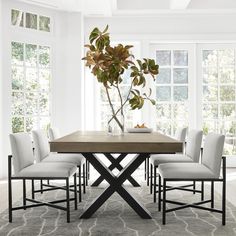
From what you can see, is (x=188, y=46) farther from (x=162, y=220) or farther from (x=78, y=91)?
(x=162, y=220)

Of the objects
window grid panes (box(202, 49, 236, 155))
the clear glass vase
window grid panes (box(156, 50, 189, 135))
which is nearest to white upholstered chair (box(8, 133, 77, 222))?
the clear glass vase

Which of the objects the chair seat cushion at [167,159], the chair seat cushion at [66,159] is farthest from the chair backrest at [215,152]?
the chair seat cushion at [66,159]

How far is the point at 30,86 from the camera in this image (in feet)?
20.8

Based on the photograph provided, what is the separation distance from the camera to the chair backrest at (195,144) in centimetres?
402

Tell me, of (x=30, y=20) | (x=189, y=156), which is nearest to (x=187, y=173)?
(x=189, y=156)

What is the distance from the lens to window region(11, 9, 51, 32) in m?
6.10

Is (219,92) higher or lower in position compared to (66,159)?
higher

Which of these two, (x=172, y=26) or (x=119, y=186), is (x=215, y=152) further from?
(x=172, y=26)

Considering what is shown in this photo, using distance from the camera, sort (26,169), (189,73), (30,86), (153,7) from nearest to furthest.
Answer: (26,169) → (30,86) → (153,7) → (189,73)

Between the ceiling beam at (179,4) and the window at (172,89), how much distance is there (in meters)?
0.76

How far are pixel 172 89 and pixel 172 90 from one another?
18mm

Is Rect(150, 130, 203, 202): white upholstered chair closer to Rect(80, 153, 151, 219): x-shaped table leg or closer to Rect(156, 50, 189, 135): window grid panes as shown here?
Rect(80, 153, 151, 219): x-shaped table leg

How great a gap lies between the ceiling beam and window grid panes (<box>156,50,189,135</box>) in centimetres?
82

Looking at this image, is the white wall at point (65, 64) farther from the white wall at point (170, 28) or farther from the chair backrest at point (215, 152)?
the chair backrest at point (215, 152)
